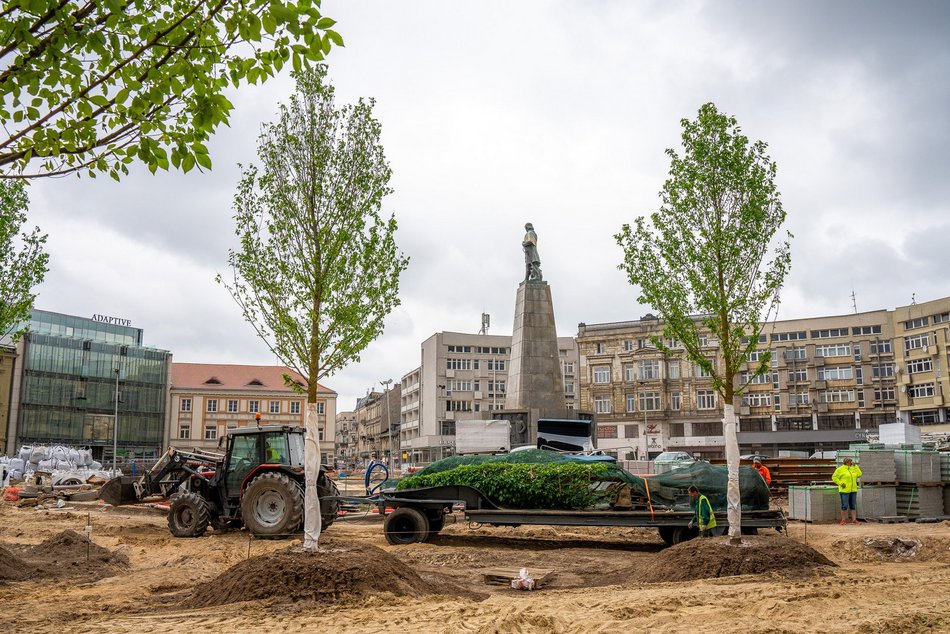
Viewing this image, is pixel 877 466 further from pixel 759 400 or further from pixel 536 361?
pixel 759 400

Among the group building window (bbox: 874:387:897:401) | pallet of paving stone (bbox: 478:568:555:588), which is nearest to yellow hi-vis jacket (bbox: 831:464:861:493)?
pallet of paving stone (bbox: 478:568:555:588)

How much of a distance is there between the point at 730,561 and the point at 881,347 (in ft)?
211

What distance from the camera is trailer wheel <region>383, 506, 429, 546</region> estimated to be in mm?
15758

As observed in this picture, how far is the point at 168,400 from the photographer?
83938mm

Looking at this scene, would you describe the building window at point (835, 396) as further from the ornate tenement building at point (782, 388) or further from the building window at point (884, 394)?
the building window at point (884, 394)

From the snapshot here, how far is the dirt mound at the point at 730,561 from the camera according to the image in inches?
408

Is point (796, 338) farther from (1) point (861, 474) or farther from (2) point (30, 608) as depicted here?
(2) point (30, 608)

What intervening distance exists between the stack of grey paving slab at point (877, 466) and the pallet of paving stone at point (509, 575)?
11.6 meters

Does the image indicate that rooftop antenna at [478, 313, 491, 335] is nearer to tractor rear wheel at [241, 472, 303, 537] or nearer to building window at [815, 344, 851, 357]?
building window at [815, 344, 851, 357]

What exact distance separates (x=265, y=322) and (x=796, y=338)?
66.9 meters

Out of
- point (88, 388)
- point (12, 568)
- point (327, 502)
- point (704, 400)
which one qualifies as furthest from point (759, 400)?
point (88, 388)

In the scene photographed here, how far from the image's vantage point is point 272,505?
15773 millimetres

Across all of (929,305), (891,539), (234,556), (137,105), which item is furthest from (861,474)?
(929,305)

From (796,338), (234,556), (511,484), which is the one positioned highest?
(796,338)
